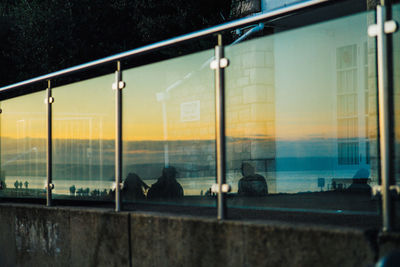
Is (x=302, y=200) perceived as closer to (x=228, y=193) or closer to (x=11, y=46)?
(x=228, y=193)

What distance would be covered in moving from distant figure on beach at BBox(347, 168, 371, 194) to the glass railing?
18 millimetres

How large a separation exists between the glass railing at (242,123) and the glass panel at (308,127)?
0.01 m

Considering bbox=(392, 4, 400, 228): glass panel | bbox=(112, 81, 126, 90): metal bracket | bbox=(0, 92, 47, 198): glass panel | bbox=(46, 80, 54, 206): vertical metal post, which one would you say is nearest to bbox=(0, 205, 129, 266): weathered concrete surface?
bbox=(46, 80, 54, 206): vertical metal post

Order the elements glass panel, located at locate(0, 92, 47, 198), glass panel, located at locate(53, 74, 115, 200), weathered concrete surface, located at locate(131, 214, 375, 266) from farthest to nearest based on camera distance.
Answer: glass panel, located at locate(0, 92, 47, 198)
glass panel, located at locate(53, 74, 115, 200)
weathered concrete surface, located at locate(131, 214, 375, 266)

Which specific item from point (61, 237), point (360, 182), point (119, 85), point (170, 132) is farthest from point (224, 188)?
point (61, 237)

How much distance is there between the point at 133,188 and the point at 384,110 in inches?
96.6

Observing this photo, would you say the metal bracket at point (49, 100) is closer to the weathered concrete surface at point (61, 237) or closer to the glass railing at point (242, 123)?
the glass railing at point (242, 123)

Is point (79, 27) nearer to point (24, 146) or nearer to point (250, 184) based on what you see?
point (24, 146)

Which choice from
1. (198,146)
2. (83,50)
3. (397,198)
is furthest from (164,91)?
(83,50)

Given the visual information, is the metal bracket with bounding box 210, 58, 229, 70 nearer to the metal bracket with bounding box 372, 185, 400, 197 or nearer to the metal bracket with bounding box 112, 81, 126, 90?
the metal bracket with bounding box 112, 81, 126, 90

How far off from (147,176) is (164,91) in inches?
28.6

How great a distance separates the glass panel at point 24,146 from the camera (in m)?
6.00

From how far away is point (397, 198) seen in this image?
2984mm

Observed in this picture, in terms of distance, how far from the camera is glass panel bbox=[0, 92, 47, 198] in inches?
236
